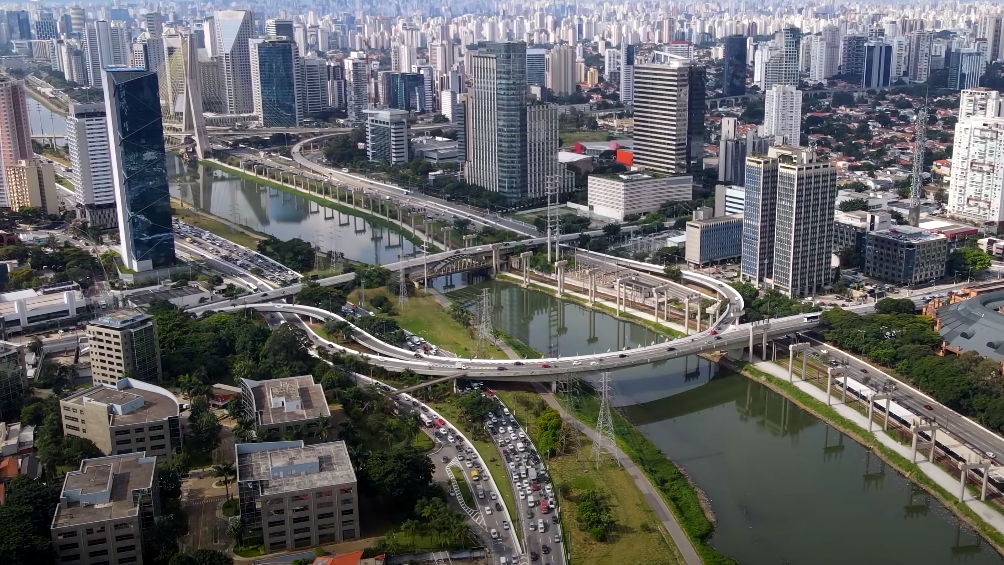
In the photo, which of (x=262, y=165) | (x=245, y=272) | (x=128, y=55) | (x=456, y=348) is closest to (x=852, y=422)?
(x=456, y=348)

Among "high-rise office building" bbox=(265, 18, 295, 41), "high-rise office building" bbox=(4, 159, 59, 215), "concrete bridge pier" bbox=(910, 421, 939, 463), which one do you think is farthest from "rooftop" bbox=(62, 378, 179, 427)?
"high-rise office building" bbox=(265, 18, 295, 41)

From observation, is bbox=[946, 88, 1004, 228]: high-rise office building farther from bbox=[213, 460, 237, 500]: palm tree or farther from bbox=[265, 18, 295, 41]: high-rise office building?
bbox=[265, 18, 295, 41]: high-rise office building

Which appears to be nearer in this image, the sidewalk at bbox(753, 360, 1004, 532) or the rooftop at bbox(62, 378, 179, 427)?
the sidewalk at bbox(753, 360, 1004, 532)

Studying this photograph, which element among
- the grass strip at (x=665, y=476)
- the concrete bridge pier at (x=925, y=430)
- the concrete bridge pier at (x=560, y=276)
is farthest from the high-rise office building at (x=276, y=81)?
the concrete bridge pier at (x=925, y=430)

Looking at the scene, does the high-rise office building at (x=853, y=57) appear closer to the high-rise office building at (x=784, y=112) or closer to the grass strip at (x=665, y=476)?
the high-rise office building at (x=784, y=112)

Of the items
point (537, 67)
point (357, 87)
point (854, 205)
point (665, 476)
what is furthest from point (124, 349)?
point (537, 67)

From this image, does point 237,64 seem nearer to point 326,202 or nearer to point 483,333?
point 326,202
